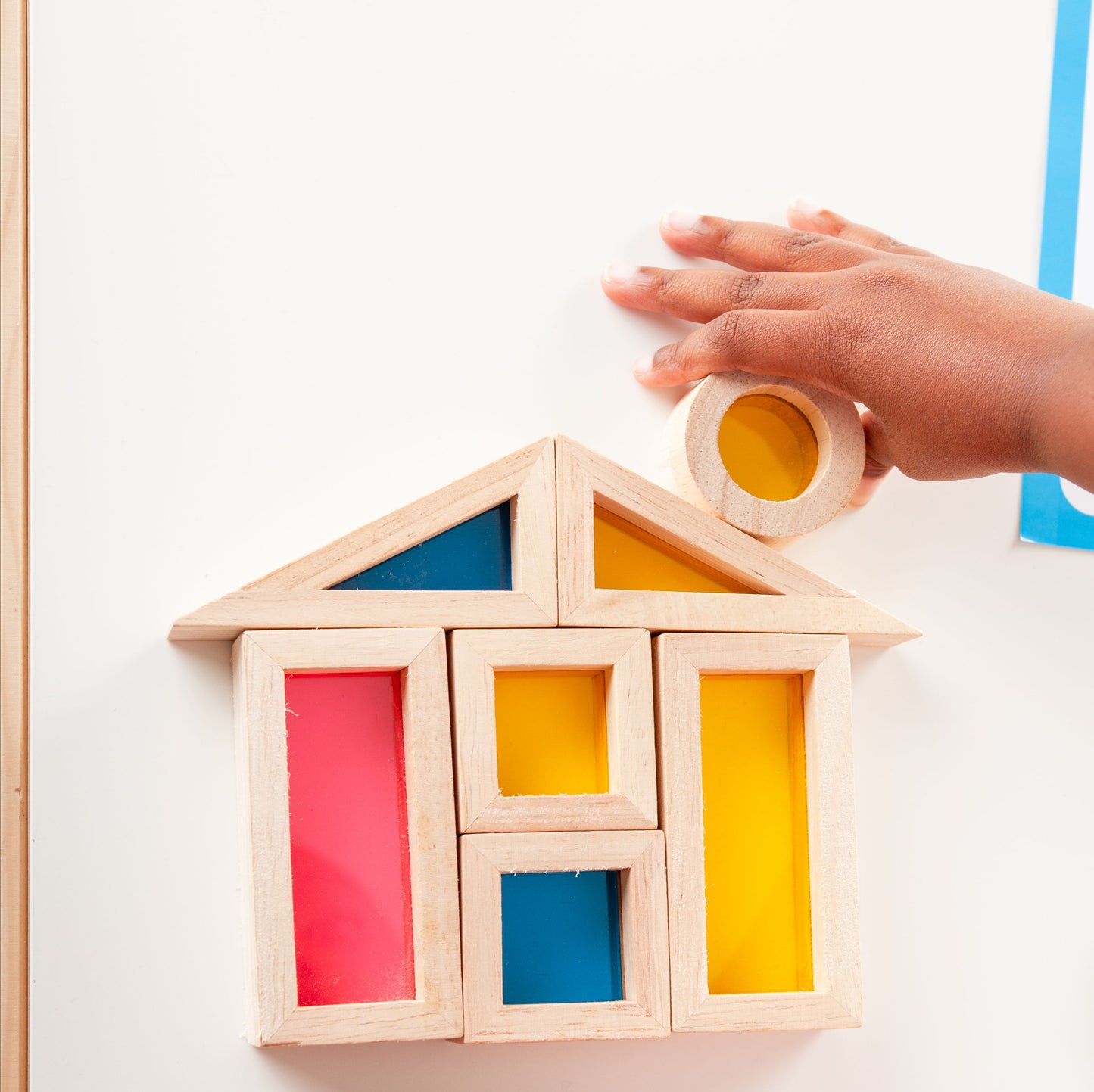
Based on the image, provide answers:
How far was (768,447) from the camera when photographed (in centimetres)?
68

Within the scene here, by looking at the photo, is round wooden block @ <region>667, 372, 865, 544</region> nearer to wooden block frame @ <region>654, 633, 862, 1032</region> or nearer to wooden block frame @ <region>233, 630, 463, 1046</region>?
wooden block frame @ <region>654, 633, 862, 1032</region>

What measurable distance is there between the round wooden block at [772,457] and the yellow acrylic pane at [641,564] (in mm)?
33

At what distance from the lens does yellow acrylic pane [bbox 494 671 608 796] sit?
2.00 feet

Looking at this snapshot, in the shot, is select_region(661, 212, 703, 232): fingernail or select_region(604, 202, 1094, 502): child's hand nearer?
select_region(604, 202, 1094, 502): child's hand

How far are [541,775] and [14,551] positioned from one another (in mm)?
313

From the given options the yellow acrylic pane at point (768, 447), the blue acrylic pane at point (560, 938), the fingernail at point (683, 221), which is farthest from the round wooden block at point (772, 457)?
the blue acrylic pane at point (560, 938)

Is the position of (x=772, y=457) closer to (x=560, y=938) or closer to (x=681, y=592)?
(x=681, y=592)

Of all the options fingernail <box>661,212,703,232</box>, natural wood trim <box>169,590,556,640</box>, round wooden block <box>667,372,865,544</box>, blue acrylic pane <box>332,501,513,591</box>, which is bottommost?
natural wood trim <box>169,590,556,640</box>

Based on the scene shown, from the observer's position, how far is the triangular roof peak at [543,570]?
0.58 meters

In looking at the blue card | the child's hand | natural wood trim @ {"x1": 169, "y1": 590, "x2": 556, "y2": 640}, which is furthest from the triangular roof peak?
the blue card

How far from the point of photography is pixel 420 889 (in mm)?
571

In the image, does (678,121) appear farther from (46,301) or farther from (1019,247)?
(46,301)

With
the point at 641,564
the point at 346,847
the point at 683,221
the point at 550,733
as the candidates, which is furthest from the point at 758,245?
the point at 346,847

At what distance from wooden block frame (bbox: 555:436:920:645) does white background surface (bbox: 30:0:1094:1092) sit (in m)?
0.09
